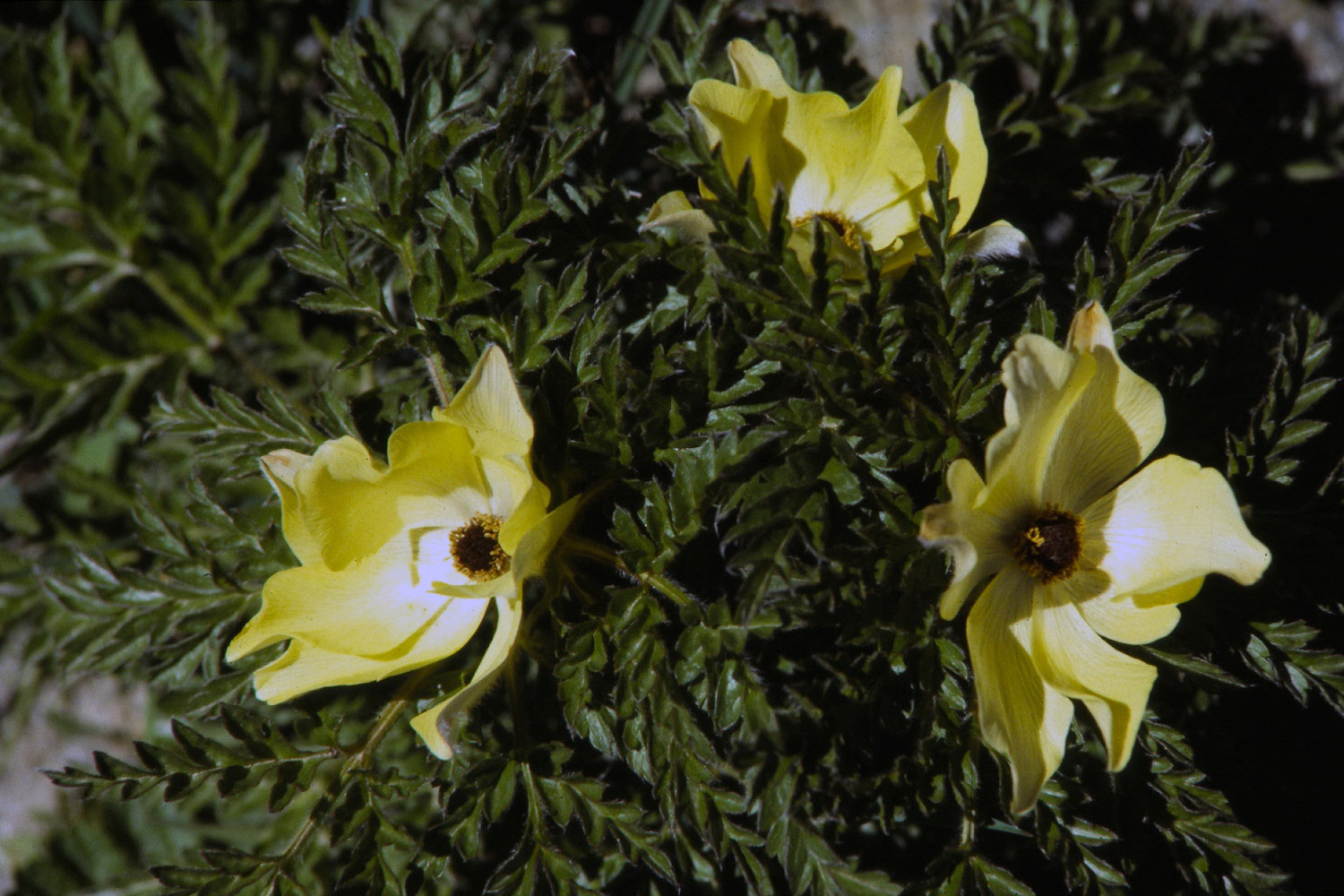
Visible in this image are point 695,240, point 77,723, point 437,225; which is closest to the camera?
point 695,240

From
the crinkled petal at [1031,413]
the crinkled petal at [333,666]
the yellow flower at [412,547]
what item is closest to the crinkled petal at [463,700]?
the yellow flower at [412,547]

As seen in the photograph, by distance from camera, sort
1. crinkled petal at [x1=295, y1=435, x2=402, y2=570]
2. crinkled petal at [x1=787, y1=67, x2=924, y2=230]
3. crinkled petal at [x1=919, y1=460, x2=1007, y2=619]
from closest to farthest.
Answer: crinkled petal at [x1=919, y1=460, x2=1007, y2=619]
crinkled petal at [x1=295, y1=435, x2=402, y2=570]
crinkled petal at [x1=787, y1=67, x2=924, y2=230]

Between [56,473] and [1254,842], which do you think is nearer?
[1254,842]

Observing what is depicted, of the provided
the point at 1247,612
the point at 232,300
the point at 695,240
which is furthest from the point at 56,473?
the point at 1247,612

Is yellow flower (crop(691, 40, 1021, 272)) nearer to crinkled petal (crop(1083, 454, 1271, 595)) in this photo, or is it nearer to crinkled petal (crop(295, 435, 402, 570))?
crinkled petal (crop(1083, 454, 1271, 595))

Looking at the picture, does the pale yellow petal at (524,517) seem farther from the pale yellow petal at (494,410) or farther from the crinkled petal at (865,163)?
the crinkled petal at (865,163)

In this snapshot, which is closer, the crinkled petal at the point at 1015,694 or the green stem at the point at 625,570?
the crinkled petal at the point at 1015,694

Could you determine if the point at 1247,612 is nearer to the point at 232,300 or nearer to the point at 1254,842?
the point at 1254,842

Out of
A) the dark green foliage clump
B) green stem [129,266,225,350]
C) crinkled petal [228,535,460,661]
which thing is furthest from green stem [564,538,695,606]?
green stem [129,266,225,350]
